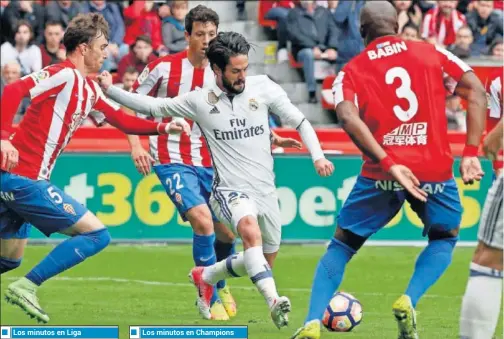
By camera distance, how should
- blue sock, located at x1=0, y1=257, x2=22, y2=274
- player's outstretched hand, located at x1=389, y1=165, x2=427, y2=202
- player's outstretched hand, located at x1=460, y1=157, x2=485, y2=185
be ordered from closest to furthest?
player's outstretched hand, located at x1=460, y1=157, x2=485, y2=185 < player's outstretched hand, located at x1=389, y1=165, x2=427, y2=202 < blue sock, located at x1=0, y1=257, x2=22, y2=274

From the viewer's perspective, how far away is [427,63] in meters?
9.04

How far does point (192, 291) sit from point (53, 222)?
3256 mm

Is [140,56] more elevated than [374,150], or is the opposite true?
[374,150]

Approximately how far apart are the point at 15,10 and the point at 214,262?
1012 cm

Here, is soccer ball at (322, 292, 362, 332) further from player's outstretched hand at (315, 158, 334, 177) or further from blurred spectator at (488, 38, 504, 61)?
blurred spectator at (488, 38, 504, 61)

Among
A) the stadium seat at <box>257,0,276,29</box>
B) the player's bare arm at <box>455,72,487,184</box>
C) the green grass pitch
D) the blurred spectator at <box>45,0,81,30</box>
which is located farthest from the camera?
the stadium seat at <box>257,0,276,29</box>

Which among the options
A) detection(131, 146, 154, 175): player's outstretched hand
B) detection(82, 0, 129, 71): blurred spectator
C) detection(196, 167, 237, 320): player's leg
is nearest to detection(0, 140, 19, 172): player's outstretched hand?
detection(131, 146, 154, 175): player's outstretched hand

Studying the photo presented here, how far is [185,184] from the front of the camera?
1116 centimetres

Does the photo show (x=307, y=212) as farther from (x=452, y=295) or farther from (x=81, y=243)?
(x=81, y=243)

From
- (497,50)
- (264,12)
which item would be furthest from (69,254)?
(264,12)

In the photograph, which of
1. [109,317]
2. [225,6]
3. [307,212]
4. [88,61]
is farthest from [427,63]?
[225,6]

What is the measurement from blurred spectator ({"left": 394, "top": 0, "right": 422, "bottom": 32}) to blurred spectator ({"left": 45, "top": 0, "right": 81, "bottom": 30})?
4851mm

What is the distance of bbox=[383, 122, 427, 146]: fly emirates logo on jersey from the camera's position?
9.05m
